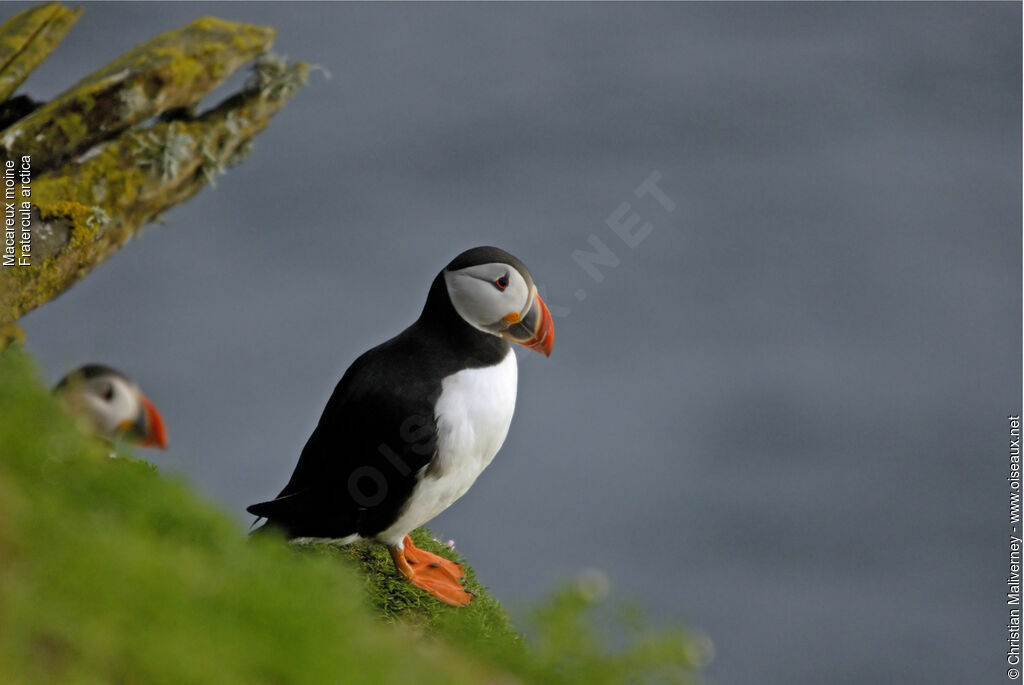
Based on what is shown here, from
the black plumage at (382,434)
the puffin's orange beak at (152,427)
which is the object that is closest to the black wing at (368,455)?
the black plumage at (382,434)

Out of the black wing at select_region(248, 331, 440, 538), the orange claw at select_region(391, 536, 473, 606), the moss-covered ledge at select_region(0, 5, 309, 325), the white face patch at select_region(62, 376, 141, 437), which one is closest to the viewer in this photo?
the white face patch at select_region(62, 376, 141, 437)

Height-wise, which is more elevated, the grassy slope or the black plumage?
the black plumage

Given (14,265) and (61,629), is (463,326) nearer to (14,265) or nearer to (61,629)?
(14,265)

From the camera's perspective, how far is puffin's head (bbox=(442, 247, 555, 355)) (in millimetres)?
5168

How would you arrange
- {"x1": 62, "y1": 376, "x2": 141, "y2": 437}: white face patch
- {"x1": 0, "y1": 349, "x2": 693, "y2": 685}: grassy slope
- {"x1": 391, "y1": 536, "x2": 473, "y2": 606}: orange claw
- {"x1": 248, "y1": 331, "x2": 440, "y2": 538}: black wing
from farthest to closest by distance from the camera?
{"x1": 391, "y1": 536, "x2": 473, "y2": 606}: orange claw → {"x1": 248, "y1": 331, "x2": 440, "y2": 538}: black wing → {"x1": 62, "y1": 376, "x2": 141, "y2": 437}: white face patch → {"x1": 0, "y1": 349, "x2": 693, "y2": 685}: grassy slope

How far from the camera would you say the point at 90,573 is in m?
3.04

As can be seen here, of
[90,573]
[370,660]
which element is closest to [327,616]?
[370,660]

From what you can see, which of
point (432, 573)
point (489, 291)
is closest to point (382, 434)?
point (489, 291)

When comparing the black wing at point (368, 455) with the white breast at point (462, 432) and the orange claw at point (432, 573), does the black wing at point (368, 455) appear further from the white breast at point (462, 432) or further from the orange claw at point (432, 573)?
the orange claw at point (432, 573)

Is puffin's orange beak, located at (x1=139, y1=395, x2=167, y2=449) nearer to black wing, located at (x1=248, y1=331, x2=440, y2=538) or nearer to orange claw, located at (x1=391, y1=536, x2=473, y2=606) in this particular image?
black wing, located at (x1=248, y1=331, x2=440, y2=538)

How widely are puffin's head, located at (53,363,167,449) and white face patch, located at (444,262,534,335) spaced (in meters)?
1.59

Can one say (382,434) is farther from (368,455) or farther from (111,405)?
(111,405)

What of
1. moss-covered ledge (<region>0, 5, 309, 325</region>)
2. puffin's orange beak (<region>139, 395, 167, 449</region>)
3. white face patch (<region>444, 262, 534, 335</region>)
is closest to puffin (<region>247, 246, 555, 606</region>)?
white face patch (<region>444, 262, 534, 335</region>)

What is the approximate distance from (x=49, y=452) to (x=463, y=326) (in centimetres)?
200
